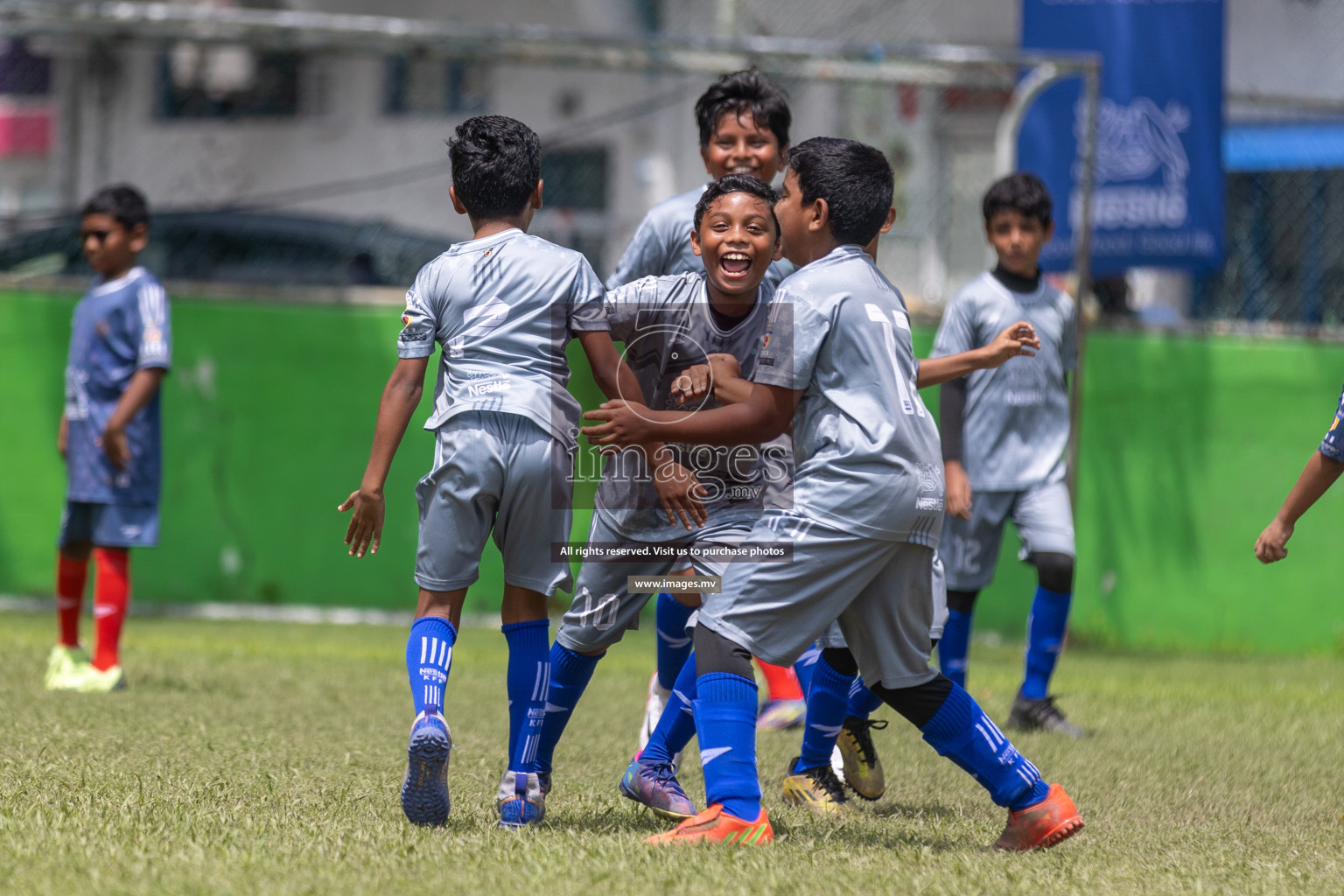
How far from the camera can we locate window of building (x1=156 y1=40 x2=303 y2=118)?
31.6ft

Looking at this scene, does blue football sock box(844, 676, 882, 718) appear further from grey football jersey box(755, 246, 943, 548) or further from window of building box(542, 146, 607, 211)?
window of building box(542, 146, 607, 211)

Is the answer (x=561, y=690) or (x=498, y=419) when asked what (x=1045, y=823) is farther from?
(x=498, y=419)

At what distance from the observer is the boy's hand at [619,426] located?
332cm

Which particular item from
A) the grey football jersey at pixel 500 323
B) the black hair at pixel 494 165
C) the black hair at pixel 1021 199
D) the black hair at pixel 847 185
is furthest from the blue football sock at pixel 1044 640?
the black hair at pixel 494 165

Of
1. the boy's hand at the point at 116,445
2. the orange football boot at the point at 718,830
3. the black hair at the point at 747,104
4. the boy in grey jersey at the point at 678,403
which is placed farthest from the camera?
the boy's hand at the point at 116,445

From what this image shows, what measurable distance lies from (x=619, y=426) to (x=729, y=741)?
2.41 ft

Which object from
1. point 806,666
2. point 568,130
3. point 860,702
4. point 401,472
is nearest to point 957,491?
point 806,666

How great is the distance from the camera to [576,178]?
996cm

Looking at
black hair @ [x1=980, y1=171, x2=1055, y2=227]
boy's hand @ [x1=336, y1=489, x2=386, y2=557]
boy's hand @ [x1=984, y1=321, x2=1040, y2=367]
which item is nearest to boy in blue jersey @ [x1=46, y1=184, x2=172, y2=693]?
boy's hand @ [x1=336, y1=489, x2=386, y2=557]

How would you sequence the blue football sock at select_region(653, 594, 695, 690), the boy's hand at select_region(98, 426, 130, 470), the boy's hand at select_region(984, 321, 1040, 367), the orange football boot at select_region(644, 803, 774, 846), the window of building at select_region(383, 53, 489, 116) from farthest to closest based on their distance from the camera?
the window of building at select_region(383, 53, 489, 116) → the boy's hand at select_region(98, 426, 130, 470) → the blue football sock at select_region(653, 594, 695, 690) → the boy's hand at select_region(984, 321, 1040, 367) → the orange football boot at select_region(644, 803, 774, 846)

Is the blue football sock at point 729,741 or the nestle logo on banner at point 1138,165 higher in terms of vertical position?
the nestle logo on banner at point 1138,165

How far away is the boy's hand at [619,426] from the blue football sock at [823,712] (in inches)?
36.5

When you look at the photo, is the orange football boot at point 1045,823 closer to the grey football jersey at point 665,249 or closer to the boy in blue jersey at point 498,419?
the boy in blue jersey at point 498,419

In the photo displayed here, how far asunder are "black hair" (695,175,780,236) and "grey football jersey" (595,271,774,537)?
0.19 m
